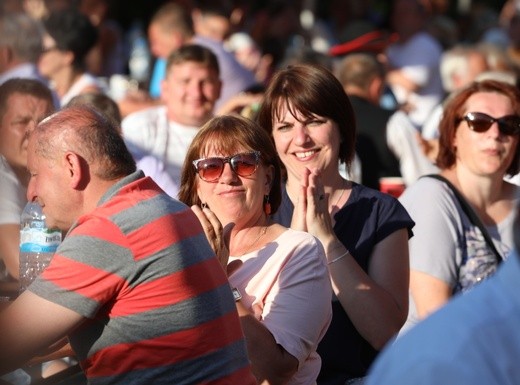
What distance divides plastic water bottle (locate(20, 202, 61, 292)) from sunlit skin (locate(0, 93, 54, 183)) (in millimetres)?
607

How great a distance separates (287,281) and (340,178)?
102 cm

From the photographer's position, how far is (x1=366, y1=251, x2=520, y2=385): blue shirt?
5.53ft

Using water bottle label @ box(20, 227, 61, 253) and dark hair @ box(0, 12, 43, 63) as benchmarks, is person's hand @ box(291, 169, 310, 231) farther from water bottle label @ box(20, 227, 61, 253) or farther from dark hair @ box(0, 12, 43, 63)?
dark hair @ box(0, 12, 43, 63)

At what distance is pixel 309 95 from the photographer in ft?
15.4

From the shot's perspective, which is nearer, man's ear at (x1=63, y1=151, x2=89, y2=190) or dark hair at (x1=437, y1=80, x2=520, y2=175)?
man's ear at (x1=63, y1=151, x2=89, y2=190)

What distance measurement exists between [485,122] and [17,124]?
7.08 ft

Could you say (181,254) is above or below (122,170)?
below

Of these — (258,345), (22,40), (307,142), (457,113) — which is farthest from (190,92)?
(258,345)

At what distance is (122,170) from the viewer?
3363mm

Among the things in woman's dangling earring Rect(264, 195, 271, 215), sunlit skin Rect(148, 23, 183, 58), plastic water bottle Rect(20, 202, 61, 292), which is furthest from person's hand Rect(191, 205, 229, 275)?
sunlit skin Rect(148, 23, 183, 58)

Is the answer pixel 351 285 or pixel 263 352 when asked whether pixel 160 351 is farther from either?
pixel 351 285

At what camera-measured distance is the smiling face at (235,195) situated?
4109 mm

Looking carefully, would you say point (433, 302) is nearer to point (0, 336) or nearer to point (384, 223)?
point (384, 223)

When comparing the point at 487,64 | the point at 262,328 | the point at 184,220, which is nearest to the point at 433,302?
the point at 262,328
